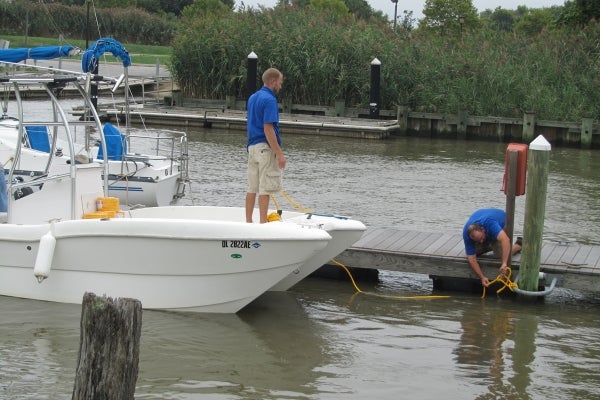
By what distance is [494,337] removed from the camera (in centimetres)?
1019

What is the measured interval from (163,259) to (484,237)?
143 inches

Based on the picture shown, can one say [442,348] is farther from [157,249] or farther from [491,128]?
[491,128]

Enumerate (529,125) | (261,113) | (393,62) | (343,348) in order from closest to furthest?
(343,348) < (261,113) < (529,125) < (393,62)

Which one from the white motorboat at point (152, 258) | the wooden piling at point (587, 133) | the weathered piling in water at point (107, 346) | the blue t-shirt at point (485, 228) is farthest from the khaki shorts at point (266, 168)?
the wooden piling at point (587, 133)

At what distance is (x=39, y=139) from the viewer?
49.3 ft

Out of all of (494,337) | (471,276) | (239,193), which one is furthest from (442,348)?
(239,193)

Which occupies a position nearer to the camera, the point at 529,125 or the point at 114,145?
the point at 114,145

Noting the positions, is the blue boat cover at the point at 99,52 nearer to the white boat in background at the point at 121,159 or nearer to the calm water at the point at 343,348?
the white boat in background at the point at 121,159

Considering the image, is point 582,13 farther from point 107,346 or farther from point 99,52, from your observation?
point 107,346

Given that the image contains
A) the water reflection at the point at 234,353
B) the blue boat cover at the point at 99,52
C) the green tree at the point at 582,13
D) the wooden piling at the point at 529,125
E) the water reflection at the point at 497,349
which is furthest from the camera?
the green tree at the point at 582,13

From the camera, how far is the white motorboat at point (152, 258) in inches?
388

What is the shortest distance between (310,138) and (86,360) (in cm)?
2326

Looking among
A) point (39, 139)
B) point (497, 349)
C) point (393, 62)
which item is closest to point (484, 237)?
point (497, 349)

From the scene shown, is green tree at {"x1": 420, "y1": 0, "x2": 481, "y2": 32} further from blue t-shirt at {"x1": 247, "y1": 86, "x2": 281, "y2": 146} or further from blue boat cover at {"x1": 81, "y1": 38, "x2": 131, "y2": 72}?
blue t-shirt at {"x1": 247, "y1": 86, "x2": 281, "y2": 146}
